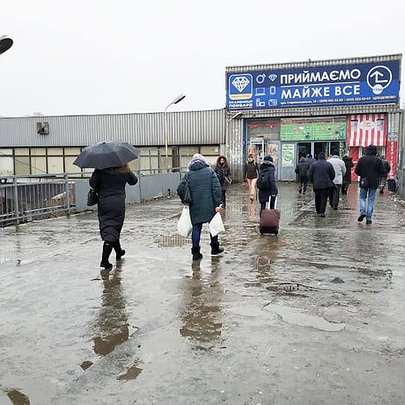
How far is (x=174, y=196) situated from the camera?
1880 centimetres


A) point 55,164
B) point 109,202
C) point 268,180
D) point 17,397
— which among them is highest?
point 55,164

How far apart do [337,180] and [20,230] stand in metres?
8.07

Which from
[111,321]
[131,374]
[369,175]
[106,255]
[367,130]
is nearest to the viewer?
[131,374]

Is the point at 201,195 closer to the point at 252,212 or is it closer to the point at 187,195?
the point at 187,195

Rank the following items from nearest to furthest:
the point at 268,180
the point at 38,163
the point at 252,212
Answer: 1. the point at 268,180
2. the point at 252,212
3. the point at 38,163

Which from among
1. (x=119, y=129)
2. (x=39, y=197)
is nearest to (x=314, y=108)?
(x=119, y=129)

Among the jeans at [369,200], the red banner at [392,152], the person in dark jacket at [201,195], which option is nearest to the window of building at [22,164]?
the red banner at [392,152]

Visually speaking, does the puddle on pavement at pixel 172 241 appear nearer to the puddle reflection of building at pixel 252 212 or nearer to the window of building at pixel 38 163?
the puddle reflection of building at pixel 252 212

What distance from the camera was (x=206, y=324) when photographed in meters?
4.52

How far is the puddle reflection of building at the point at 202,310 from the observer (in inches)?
166

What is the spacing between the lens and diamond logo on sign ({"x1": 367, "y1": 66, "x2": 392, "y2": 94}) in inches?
919

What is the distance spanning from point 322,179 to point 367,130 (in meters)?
13.7

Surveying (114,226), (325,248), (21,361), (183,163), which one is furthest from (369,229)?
(183,163)

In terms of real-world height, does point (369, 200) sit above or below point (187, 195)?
below
